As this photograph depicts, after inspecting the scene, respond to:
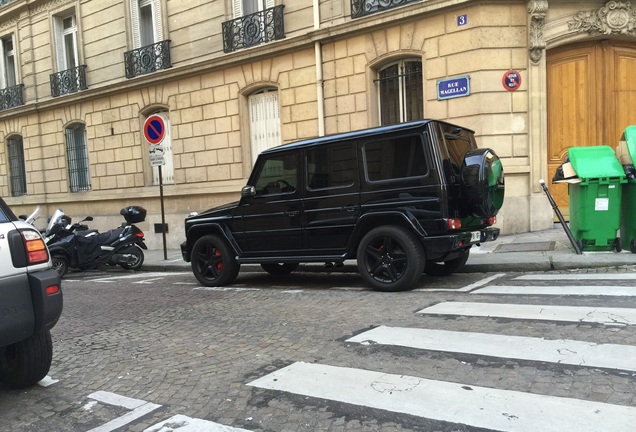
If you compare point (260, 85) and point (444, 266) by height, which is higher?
point (260, 85)

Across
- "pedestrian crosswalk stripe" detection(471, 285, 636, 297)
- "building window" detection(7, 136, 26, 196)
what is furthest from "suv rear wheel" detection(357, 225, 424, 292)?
"building window" detection(7, 136, 26, 196)

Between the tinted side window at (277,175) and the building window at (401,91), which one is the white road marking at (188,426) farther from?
the building window at (401,91)

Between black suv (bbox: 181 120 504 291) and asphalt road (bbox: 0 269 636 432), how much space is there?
1.96 feet

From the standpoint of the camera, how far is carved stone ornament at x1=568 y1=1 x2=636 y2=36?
10.3 metres

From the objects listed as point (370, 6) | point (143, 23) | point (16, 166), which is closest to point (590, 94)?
point (370, 6)

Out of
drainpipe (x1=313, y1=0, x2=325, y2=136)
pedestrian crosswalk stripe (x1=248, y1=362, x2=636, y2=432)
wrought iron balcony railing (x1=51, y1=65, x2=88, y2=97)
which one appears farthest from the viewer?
wrought iron balcony railing (x1=51, y1=65, x2=88, y2=97)

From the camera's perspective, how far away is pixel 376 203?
21.5 ft

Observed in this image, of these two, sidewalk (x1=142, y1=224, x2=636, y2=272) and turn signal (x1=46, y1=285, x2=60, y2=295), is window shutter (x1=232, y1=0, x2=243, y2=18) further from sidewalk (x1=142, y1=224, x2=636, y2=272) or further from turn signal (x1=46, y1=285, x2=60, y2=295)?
turn signal (x1=46, y1=285, x2=60, y2=295)

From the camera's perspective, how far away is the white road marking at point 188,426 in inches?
117

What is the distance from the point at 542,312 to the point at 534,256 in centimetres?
333

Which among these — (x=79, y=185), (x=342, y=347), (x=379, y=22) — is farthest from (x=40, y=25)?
(x=342, y=347)

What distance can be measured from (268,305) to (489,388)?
3469 millimetres

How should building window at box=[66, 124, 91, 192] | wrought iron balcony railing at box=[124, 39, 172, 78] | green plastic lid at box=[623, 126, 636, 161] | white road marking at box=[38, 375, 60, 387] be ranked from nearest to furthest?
white road marking at box=[38, 375, 60, 387] → green plastic lid at box=[623, 126, 636, 161] → wrought iron balcony railing at box=[124, 39, 172, 78] → building window at box=[66, 124, 91, 192]

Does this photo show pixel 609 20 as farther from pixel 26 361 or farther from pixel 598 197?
pixel 26 361
